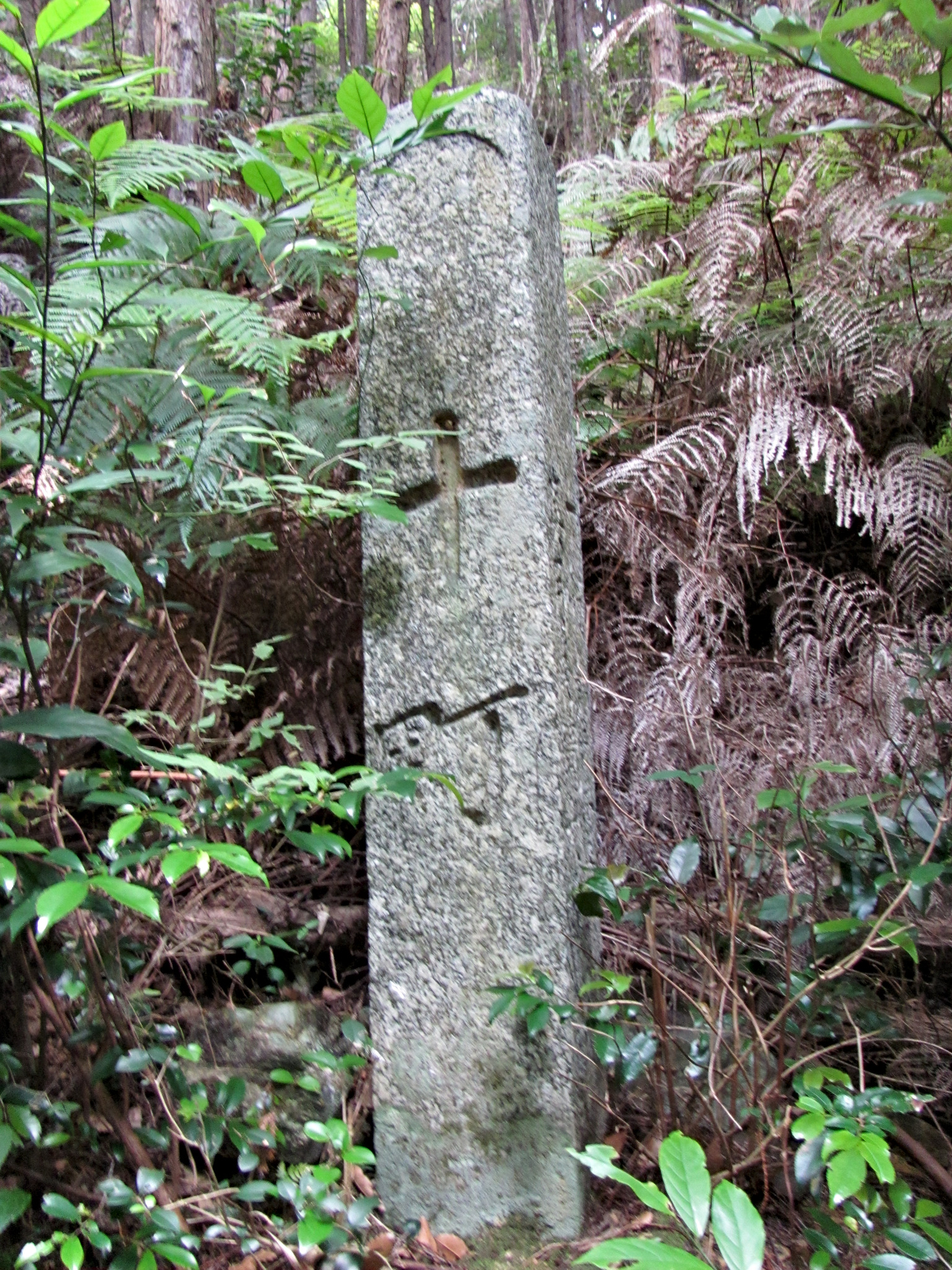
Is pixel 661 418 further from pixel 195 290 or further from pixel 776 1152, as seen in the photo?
pixel 776 1152

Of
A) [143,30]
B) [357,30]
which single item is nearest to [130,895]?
[143,30]

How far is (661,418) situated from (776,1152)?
7.22ft

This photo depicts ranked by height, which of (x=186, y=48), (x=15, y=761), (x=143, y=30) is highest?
(x=143, y=30)

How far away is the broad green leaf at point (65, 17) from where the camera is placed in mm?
1082

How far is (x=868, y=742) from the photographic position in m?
2.40

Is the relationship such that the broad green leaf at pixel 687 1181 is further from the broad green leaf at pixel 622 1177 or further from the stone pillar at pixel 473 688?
the stone pillar at pixel 473 688

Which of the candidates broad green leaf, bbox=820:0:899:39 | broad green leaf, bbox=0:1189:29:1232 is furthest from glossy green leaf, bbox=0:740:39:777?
broad green leaf, bbox=820:0:899:39

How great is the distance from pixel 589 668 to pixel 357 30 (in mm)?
8916

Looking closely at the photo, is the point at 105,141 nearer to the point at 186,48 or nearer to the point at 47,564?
the point at 47,564

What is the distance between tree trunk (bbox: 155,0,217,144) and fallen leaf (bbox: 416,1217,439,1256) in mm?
3985

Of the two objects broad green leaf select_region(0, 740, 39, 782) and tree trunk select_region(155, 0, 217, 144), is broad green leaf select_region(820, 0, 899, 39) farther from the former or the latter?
tree trunk select_region(155, 0, 217, 144)

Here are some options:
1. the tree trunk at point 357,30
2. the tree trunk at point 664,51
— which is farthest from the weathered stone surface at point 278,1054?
the tree trunk at point 357,30

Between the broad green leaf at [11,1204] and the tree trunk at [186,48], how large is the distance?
3836mm

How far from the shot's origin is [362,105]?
1607 millimetres
